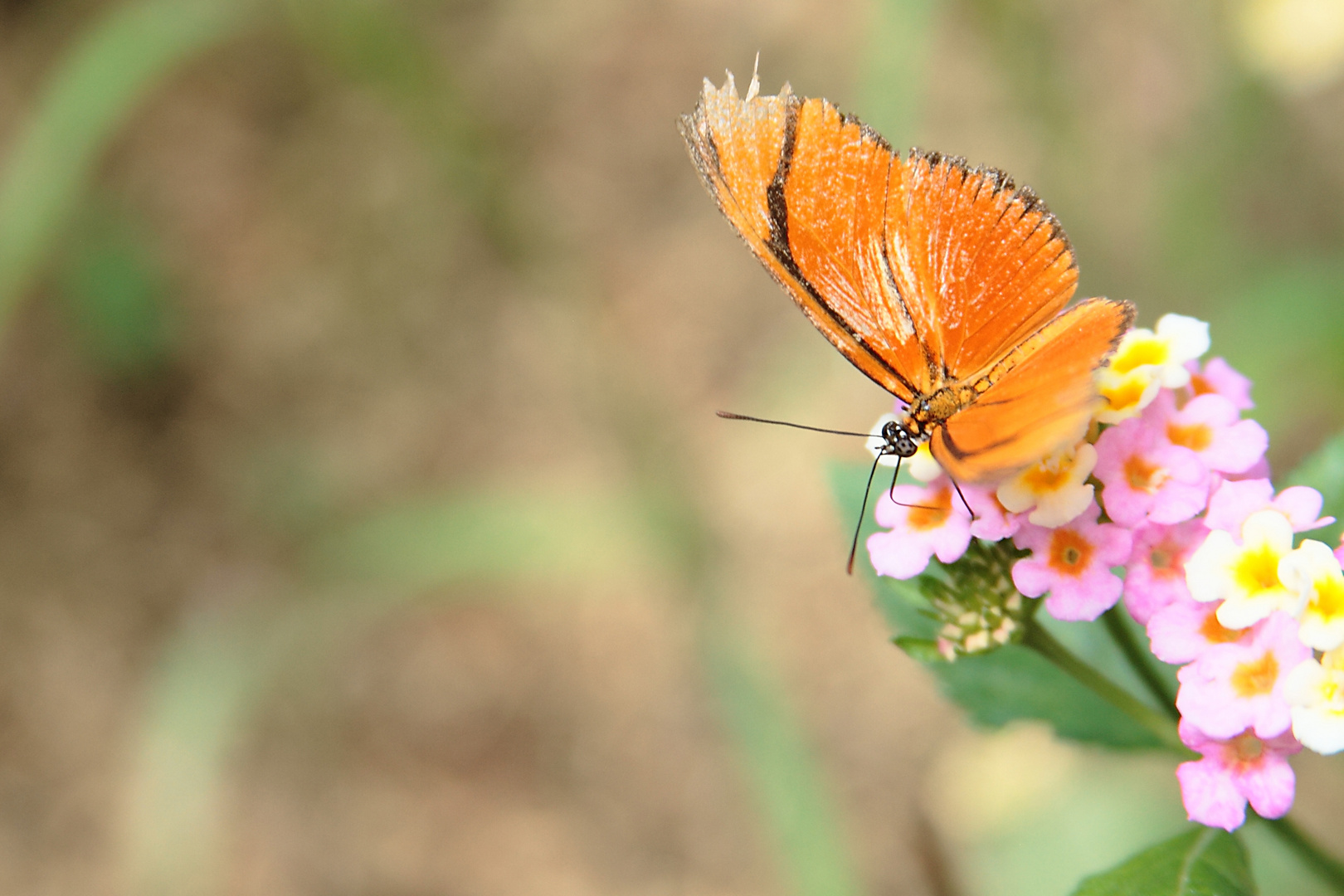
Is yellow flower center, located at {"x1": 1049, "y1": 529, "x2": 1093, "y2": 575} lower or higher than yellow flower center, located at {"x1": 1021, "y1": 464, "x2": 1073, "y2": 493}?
lower

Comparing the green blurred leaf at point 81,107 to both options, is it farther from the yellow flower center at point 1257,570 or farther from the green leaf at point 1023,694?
the yellow flower center at point 1257,570

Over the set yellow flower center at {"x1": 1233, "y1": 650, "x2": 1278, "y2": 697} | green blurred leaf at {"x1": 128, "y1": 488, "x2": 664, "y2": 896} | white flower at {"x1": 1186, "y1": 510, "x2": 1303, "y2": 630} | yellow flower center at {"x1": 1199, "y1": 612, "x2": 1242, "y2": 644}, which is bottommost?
yellow flower center at {"x1": 1233, "y1": 650, "x2": 1278, "y2": 697}

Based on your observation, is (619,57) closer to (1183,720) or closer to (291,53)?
(291,53)

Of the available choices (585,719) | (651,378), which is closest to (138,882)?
(585,719)

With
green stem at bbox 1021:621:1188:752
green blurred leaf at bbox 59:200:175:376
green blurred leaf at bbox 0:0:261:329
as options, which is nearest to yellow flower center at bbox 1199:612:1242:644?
green stem at bbox 1021:621:1188:752

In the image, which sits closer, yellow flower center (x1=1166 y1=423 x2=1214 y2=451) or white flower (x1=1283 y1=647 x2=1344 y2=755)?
white flower (x1=1283 y1=647 x2=1344 y2=755)

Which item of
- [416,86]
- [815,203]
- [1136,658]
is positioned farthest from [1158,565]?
[416,86]

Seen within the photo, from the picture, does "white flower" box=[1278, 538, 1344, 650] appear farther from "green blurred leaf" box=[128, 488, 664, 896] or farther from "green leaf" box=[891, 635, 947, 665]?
"green blurred leaf" box=[128, 488, 664, 896]
